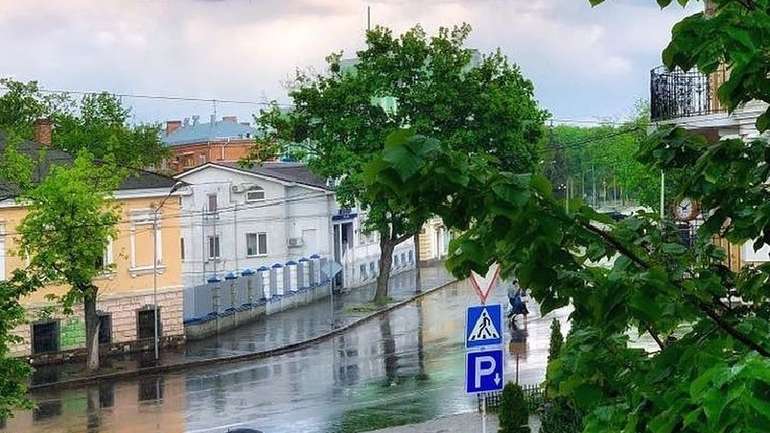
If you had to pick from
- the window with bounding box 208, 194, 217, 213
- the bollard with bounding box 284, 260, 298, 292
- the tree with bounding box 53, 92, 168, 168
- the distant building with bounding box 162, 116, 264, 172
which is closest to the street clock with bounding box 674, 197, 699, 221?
the bollard with bounding box 284, 260, 298, 292

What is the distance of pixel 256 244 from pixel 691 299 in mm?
52314

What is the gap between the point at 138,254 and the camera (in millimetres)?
41406

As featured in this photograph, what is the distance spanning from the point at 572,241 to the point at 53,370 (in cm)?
3381

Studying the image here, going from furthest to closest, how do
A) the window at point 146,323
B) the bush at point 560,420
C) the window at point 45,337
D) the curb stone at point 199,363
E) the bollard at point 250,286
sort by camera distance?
1. the bollard at point 250,286
2. the window at point 146,323
3. the window at point 45,337
4. the curb stone at point 199,363
5. the bush at point 560,420

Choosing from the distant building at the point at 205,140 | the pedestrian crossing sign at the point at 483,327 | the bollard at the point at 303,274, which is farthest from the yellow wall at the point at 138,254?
the distant building at the point at 205,140

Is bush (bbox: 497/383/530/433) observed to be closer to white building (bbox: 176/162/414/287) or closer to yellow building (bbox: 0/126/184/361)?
yellow building (bbox: 0/126/184/361)

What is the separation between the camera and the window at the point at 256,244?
56562mm

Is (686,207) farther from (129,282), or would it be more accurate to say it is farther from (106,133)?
(106,133)

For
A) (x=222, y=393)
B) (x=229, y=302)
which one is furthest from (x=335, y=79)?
(x=222, y=393)

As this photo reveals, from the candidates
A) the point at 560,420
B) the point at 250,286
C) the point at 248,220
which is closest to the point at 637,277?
the point at 560,420

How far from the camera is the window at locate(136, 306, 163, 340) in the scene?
40625mm

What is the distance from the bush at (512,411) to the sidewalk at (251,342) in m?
9.44

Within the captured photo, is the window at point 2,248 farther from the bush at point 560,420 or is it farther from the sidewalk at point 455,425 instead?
the bush at point 560,420

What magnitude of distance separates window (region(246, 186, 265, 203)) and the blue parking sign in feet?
138
